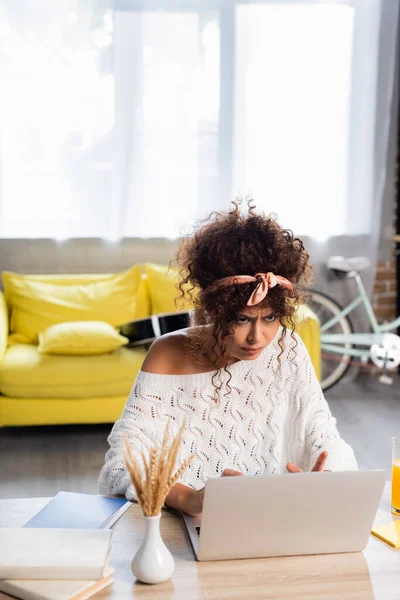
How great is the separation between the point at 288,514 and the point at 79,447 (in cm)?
248

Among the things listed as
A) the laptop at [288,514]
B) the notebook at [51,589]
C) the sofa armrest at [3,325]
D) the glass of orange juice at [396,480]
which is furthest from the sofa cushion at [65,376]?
the notebook at [51,589]

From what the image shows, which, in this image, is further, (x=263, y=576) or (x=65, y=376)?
(x=65, y=376)

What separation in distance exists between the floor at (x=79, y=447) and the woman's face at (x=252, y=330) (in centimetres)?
169

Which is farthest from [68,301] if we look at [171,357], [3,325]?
[171,357]

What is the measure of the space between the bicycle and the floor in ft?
0.77

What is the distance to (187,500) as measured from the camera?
142 centimetres

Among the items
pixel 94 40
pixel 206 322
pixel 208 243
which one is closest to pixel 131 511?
pixel 206 322

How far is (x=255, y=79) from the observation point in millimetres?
4508

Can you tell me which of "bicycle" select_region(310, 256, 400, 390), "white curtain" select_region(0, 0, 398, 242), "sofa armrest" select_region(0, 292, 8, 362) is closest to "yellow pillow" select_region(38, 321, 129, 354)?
"sofa armrest" select_region(0, 292, 8, 362)

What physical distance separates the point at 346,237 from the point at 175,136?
1289 mm

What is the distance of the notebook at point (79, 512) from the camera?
1.36 m

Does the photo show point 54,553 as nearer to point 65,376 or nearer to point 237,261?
point 237,261

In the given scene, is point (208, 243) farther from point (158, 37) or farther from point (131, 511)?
point (158, 37)

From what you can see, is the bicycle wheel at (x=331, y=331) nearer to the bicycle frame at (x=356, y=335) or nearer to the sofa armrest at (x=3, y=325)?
the bicycle frame at (x=356, y=335)
